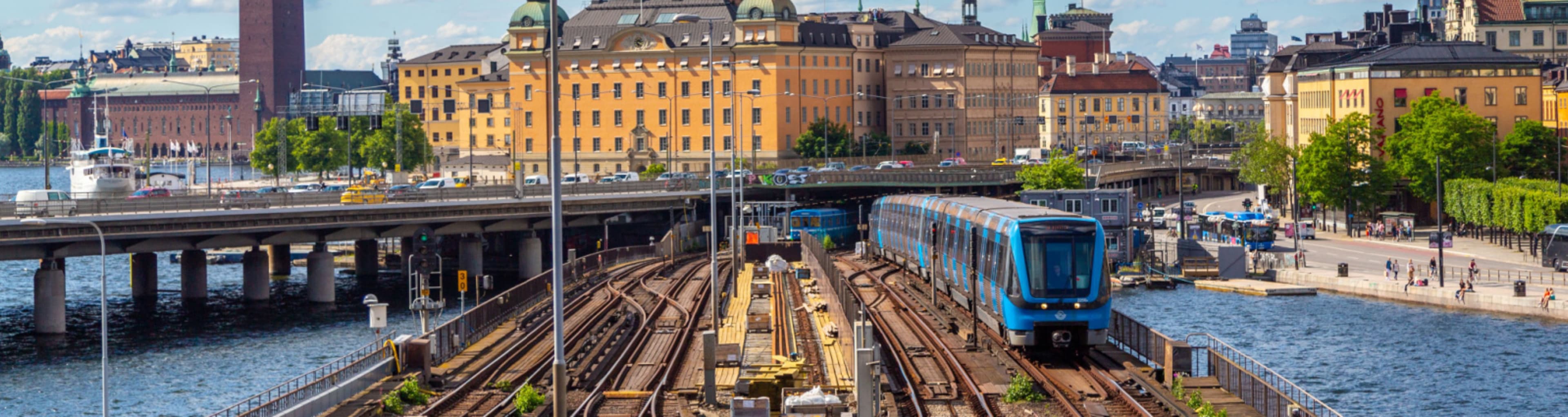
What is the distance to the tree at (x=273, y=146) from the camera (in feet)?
602

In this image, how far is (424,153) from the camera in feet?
620

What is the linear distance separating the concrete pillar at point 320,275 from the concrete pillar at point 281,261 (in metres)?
17.9

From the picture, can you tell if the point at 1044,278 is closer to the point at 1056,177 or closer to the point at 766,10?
the point at 1056,177

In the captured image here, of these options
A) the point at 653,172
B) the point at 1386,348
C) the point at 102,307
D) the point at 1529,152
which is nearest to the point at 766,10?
the point at 653,172

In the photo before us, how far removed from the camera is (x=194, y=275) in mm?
94938

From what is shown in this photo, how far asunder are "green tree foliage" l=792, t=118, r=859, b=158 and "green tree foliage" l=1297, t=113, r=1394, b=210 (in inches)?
2107

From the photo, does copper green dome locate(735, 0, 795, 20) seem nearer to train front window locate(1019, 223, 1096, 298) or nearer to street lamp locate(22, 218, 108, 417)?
street lamp locate(22, 218, 108, 417)

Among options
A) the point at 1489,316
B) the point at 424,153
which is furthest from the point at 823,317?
the point at 424,153

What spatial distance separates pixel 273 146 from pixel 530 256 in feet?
268

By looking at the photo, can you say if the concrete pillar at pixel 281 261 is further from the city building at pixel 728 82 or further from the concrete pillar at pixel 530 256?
the city building at pixel 728 82

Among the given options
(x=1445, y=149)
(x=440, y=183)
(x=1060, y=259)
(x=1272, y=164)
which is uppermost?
(x=1445, y=149)

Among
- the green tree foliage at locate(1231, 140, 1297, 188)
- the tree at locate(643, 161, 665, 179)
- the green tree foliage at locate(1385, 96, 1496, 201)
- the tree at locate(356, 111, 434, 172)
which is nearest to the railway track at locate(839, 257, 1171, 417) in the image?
the green tree foliage at locate(1385, 96, 1496, 201)

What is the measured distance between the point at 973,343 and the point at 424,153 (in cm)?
14377

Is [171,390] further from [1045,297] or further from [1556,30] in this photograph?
[1556,30]
